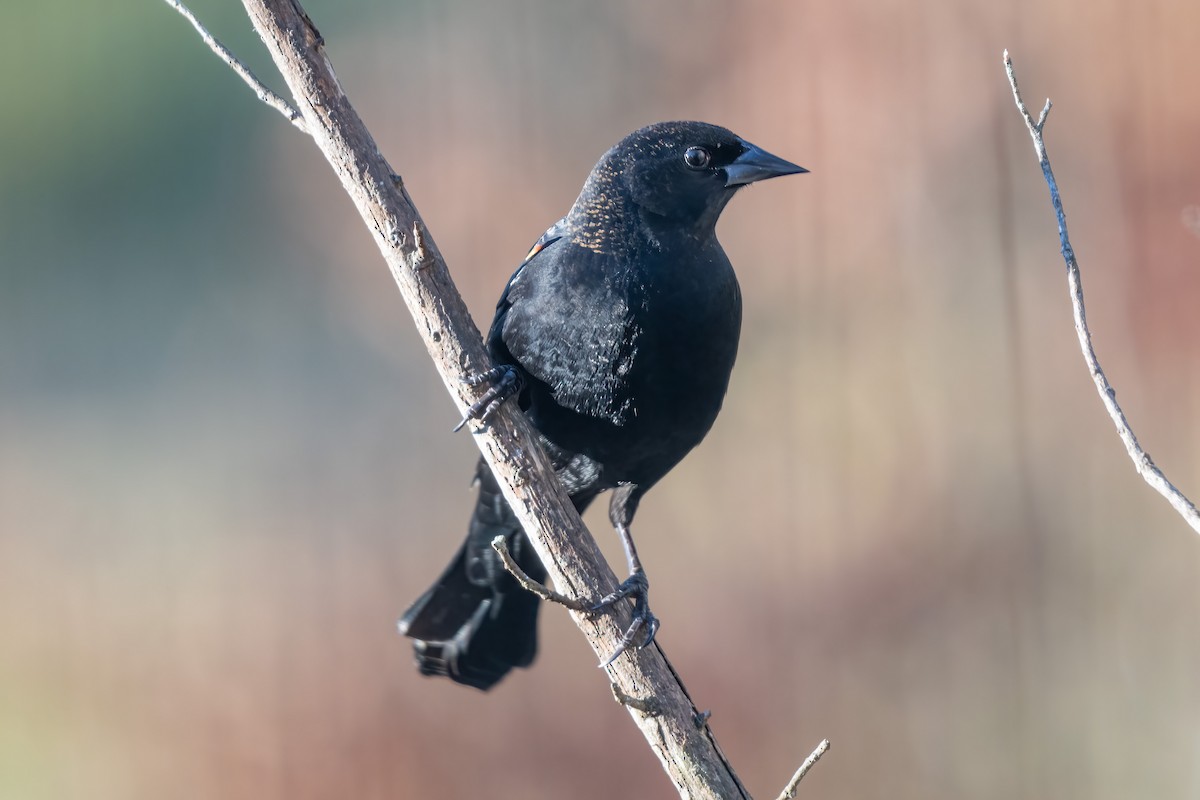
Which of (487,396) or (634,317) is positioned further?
(634,317)

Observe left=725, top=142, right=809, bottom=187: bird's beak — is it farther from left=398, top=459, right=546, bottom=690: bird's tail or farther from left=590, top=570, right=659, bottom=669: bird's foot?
left=398, top=459, right=546, bottom=690: bird's tail

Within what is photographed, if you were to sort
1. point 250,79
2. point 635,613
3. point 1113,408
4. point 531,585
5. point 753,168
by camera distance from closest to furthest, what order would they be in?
1. point 1113,408
2. point 531,585
3. point 250,79
4. point 635,613
5. point 753,168

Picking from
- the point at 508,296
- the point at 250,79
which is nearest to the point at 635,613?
the point at 508,296

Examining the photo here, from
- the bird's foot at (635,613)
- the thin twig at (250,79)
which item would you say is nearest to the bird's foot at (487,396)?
the bird's foot at (635,613)

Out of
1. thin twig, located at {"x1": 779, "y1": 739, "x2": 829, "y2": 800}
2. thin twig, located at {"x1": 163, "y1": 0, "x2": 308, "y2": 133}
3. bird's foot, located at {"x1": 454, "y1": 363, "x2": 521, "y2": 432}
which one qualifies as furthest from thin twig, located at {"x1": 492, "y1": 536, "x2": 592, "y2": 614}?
thin twig, located at {"x1": 163, "y1": 0, "x2": 308, "y2": 133}

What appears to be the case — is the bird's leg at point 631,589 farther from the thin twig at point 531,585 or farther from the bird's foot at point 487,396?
the bird's foot at point 487,396

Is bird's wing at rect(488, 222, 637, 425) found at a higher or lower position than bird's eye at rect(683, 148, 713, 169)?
lower

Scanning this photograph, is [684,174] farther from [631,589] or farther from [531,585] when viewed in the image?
[531,585]

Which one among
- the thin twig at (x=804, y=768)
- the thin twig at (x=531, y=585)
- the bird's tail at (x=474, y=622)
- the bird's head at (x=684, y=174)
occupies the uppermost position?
the bird's head at (x=684, y=174)
